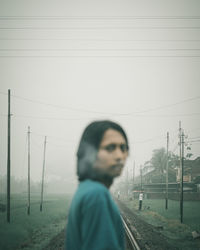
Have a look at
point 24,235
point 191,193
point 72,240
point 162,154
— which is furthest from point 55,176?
point 72,240

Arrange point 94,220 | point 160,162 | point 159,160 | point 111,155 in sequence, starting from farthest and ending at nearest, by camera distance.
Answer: point 159,160 → point 160,162 → point 111,155 → point 94,220

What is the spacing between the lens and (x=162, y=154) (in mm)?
79375

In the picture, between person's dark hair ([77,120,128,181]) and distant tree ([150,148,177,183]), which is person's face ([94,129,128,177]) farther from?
distant tree ([150,148,177,183])

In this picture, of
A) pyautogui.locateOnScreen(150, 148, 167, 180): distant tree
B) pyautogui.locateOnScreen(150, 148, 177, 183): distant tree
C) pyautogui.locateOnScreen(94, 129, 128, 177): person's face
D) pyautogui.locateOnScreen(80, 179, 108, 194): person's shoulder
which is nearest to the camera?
pyautogui.locateOnScreen(80, 179, 108, 194): person's shoulder

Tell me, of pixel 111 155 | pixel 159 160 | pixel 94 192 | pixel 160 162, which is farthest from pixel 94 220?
pixel 159 160

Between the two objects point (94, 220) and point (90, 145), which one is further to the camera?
point (90, 145)

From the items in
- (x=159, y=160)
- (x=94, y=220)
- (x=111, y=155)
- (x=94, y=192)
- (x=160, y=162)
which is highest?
(x=111, y=155)

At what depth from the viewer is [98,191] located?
1.52 metres

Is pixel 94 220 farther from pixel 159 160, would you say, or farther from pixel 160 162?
pixel 159 160

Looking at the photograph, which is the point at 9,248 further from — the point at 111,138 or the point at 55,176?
the point at 55,176

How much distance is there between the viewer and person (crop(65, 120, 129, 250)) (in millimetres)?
1443

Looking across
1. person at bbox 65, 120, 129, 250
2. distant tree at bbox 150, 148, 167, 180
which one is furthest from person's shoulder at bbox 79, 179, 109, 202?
distant tree at bbox 150, 148, 167, 180

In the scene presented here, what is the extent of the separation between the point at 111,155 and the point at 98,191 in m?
0.30

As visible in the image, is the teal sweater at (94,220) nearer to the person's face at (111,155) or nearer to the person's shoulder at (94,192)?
the person's shoulder at (94,192)
